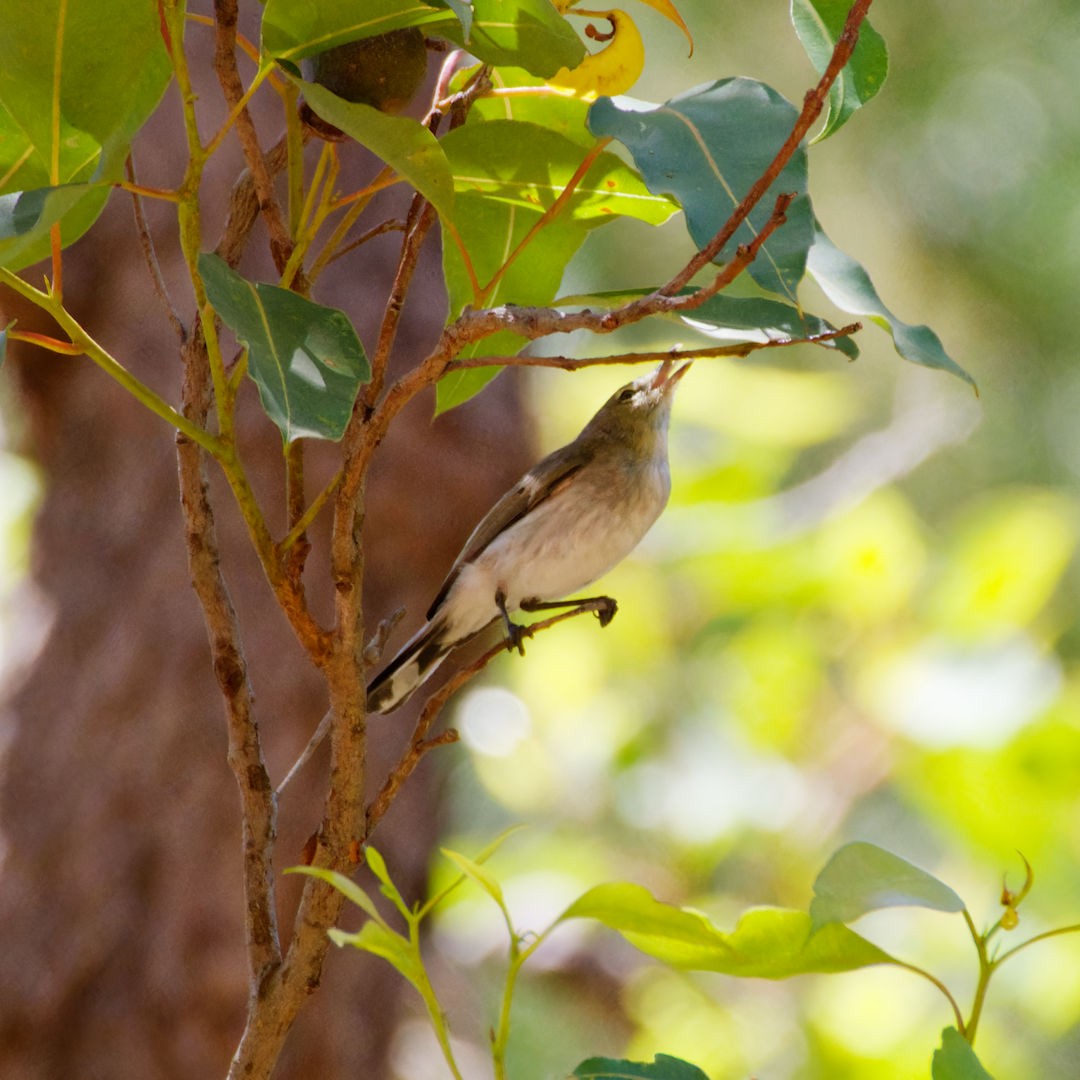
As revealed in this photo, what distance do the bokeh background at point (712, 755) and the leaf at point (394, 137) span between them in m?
1.53

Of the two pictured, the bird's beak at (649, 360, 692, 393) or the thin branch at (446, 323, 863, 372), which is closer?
the thin branch at (446, 323, 863, 372)

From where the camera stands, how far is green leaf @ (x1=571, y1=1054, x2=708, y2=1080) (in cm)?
104

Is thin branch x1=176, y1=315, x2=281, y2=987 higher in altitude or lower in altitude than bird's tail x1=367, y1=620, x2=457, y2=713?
higher

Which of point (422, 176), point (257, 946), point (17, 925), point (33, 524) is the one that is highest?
point (422, 176)

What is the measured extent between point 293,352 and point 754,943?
550mm

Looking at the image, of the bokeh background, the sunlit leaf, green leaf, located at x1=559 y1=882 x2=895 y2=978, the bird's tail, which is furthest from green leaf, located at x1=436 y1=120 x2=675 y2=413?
the sunlit leaf

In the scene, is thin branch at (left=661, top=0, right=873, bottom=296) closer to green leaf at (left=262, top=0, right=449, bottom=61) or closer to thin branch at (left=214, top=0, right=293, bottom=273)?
green leaf at (left=262, top=0, right=449, bottom=61)

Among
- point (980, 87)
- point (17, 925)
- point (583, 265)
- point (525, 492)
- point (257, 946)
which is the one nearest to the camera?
point (257, 946)

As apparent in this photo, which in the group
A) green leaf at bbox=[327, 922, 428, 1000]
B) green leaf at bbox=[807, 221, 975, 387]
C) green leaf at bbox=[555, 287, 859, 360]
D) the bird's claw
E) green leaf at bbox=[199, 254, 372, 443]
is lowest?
the bird's claw

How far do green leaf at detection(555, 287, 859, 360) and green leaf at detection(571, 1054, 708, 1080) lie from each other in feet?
1.94

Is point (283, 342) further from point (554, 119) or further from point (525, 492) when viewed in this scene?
point (525, 492)

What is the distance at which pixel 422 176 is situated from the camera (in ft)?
3.12

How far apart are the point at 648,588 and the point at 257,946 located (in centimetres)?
247

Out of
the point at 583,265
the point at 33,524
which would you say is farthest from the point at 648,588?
the point at 583,265
